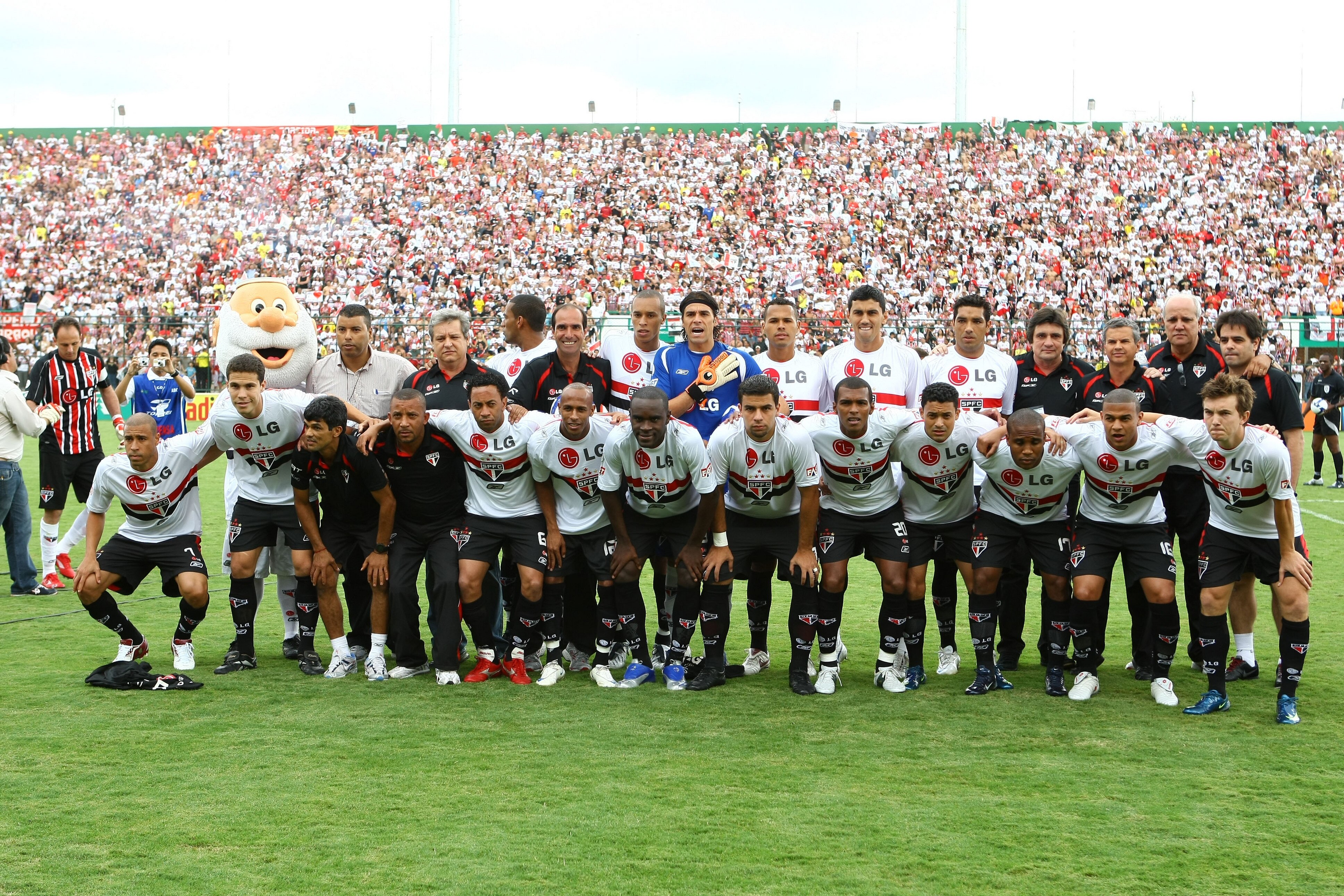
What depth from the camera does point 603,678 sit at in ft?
22.8

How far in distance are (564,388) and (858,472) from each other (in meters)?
1.90

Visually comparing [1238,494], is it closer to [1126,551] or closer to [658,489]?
[1126,551]

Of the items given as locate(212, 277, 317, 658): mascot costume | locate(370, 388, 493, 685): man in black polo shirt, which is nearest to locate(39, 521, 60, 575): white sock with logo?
locate(212, 277, 317, 658): mascot costume

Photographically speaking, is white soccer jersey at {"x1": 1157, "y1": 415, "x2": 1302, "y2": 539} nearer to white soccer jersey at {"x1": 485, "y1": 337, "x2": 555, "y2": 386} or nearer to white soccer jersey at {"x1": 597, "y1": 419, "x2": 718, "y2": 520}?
white soccer jersey at {"x1": 597, "y1": 419, "x2": 718, "y2": 520}

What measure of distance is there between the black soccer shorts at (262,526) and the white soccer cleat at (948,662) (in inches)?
148

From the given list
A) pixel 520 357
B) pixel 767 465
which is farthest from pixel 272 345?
pixel 767 465

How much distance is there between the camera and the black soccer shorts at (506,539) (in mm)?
7020

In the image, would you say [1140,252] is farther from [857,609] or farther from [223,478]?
[857,609]

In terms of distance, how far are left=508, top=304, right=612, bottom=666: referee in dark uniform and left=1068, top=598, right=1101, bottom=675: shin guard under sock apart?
283 centimetres

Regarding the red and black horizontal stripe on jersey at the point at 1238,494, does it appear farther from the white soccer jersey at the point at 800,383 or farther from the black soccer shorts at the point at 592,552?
the black soccer shorts at the point at 592,552

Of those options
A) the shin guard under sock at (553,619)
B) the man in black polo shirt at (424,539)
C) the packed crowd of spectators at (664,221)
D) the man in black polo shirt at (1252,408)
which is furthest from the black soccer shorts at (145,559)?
the packed crowd of spectators at (664,221)

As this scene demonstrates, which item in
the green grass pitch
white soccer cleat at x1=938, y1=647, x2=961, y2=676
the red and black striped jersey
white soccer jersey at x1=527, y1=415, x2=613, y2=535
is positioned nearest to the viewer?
the green grass pitch

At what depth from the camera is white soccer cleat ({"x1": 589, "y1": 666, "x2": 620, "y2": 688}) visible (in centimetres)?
690

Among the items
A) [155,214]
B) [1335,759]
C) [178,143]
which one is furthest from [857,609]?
[178,143]
